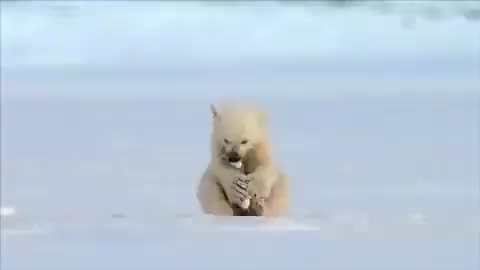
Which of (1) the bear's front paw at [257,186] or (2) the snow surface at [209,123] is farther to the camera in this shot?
(1) the bear's front paw at [257,186]

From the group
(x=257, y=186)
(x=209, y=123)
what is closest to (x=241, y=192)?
(x=257, y=186)

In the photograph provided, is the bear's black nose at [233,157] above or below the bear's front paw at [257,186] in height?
above

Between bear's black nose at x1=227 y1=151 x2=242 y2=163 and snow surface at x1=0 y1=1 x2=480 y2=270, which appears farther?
bear's black nose at x1=227 y1=151 x2=242 y2=163

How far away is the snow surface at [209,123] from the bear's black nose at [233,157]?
0.08m

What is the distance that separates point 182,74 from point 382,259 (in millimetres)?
1799

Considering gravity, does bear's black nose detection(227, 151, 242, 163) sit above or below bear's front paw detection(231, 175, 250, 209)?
above

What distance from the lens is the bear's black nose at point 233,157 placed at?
1445 millimetres

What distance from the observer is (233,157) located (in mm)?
1448

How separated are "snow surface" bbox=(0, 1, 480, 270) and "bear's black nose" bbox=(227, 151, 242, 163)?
0.26 feet

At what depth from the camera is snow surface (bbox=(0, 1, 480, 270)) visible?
1.28 meters

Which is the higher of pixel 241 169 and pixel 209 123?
Result: pixel 209 123

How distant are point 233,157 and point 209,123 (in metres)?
1.06

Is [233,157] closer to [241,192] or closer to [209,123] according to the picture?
[241,192]

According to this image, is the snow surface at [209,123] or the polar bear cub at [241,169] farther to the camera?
the polar bear cub at [241,169]
